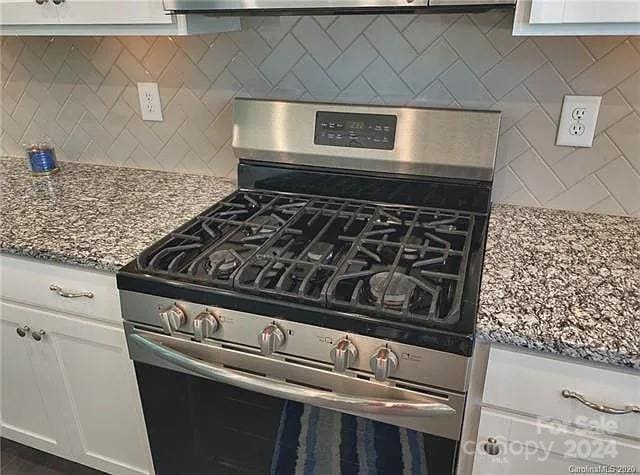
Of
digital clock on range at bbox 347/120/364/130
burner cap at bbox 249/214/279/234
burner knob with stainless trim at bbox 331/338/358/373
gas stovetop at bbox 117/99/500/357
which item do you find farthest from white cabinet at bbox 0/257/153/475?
digital clock on range at bbox 347/120/364/130

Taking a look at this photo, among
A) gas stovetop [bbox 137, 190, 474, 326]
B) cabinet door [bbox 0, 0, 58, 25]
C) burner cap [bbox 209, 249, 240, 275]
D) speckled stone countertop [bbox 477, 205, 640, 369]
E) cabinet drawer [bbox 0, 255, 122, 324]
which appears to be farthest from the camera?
cabinet door [bbox 0, 0, 58, 25]

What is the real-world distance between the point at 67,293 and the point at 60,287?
1.0 inches

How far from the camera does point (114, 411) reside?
1348 mm

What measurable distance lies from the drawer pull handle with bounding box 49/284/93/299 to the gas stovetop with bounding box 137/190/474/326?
0.20m

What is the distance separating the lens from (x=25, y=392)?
1.47 meters

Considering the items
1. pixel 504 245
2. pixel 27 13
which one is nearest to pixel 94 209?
pixel 27 13

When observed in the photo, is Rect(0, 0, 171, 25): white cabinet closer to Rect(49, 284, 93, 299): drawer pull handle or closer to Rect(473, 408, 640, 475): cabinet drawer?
Rect(49, 284, 93, 299): drawer pull handle

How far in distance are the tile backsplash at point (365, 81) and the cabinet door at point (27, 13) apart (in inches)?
11.4

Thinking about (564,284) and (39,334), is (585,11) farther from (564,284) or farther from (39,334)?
A: (39,334)

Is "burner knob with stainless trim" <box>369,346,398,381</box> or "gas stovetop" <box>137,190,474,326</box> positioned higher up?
"gas stovetop" <box>137,190,474,326</box>

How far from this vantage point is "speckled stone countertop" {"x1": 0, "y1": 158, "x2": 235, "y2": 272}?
3.84 ft

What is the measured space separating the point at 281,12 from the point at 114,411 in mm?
1102

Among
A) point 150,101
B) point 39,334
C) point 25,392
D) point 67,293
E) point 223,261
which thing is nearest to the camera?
point 223,261

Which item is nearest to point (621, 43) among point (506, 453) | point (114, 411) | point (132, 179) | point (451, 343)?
point (451, 343)
